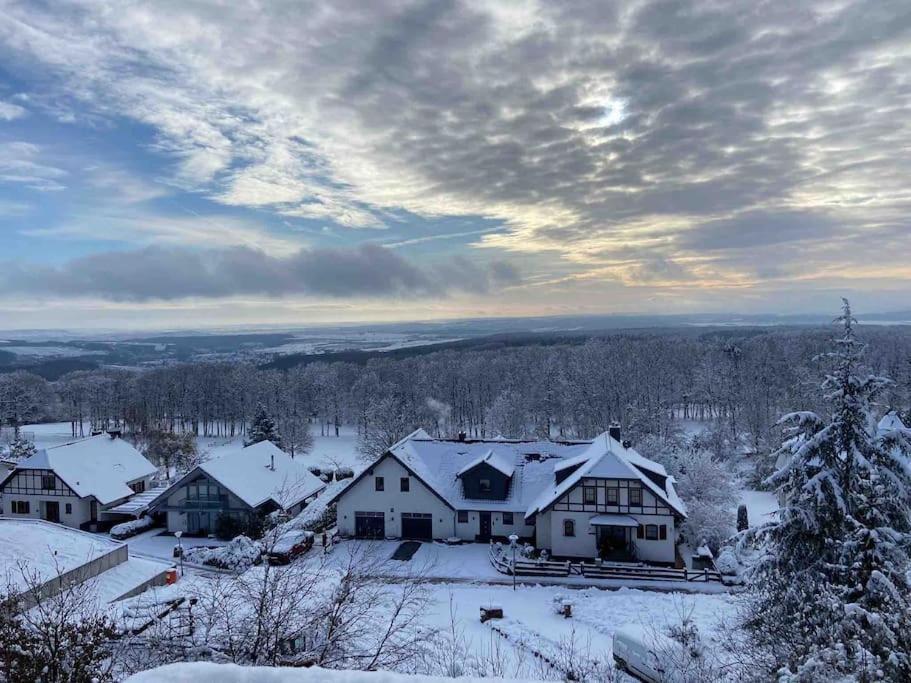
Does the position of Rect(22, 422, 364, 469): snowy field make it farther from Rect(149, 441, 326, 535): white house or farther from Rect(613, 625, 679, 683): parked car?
Rect(613, 625, 679, 683): parked car

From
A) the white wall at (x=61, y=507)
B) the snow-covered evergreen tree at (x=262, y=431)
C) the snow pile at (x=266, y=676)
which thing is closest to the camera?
the snow pile at (x=266, y=676)

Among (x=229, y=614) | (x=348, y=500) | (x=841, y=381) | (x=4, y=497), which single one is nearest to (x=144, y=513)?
(x=4, y=497)

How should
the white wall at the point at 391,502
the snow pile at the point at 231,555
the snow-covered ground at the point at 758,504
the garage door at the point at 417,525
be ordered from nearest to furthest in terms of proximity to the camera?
the snow pile at the point at 231,555 → the white wall at the point at 391,502 → the garage door at the point at 417,525 → the snow-covered ground at the point at 758,504

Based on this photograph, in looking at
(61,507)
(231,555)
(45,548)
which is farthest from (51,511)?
(231,555)

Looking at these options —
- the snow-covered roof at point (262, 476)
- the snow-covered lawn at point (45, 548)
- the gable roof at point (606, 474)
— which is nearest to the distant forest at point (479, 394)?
the snow-covered roof at point (262, 476)

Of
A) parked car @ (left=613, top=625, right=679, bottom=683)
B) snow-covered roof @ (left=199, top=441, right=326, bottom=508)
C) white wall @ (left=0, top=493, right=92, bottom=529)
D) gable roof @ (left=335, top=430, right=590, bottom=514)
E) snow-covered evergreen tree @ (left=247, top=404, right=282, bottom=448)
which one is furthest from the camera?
snow-covered evergreen tree @ (left=247, top=404, right=282, bottom=448)

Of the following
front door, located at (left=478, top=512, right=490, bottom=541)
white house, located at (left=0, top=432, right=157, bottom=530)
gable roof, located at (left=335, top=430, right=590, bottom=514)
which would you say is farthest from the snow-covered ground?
white house, located at (left=0, top=432, right=157, bottom=530)

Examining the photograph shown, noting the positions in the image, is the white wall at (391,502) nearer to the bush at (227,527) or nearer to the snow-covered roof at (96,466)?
the bush at (227,527)
